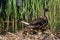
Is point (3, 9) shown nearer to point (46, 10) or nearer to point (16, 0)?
point (16, 0)

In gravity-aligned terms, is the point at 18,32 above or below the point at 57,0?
below

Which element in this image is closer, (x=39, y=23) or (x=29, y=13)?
(x=39, y=23)

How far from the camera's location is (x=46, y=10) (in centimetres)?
486

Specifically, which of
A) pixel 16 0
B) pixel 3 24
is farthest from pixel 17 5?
pixel 3 24

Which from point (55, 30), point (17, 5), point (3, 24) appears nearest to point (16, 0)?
point (17, 5)

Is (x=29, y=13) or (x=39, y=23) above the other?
(x=29, y=13)

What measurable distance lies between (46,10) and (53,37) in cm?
50

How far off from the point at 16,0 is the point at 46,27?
0.70m

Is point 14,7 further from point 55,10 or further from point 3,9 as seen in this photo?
point 55,10

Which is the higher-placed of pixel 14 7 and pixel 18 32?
pixel 14 7

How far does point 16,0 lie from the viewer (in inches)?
193

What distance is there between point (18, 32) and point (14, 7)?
1.42ft

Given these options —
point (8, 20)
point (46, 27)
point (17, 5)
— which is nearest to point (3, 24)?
point (8, 20)

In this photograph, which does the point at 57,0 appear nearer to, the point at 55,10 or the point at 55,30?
the point at 55,10
